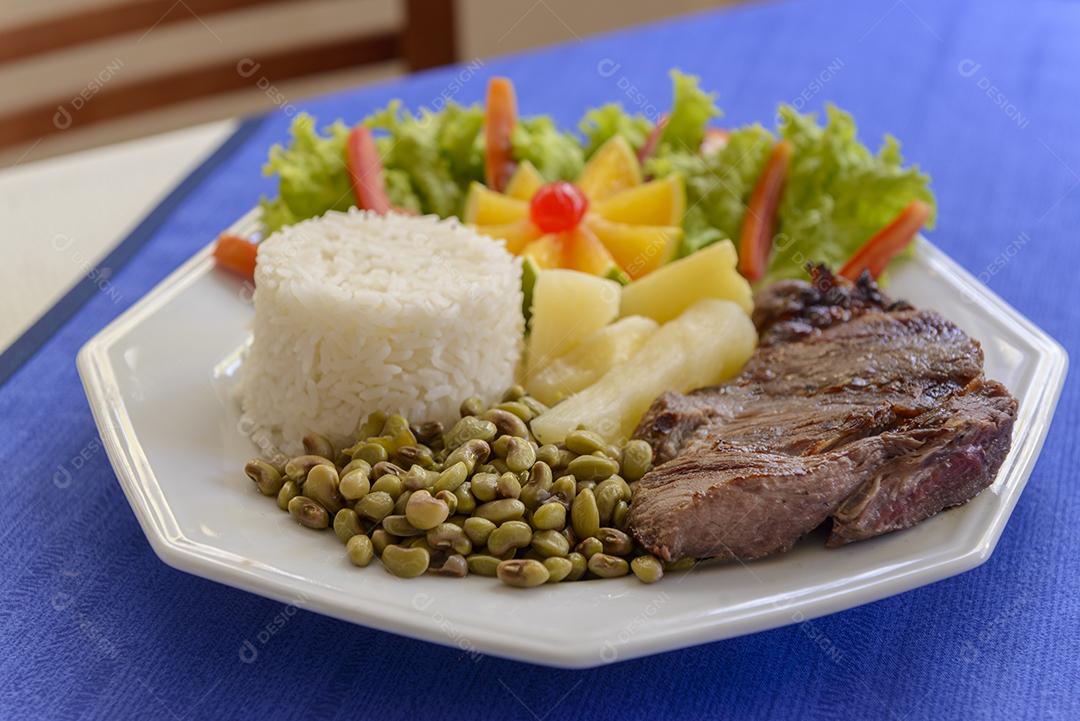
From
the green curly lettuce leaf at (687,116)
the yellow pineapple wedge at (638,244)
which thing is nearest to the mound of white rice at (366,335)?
the yellow pineapple wedge at (638,244)

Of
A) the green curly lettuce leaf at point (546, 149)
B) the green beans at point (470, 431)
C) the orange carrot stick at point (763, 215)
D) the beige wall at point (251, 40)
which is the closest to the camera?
the green beans at point (470, 431)

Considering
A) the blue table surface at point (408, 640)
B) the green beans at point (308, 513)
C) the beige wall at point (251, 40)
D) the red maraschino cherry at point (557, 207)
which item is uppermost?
the red maraschino cherry at point (557, 207)

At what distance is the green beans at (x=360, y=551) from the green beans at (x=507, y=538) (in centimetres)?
32

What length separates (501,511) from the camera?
10.6 ft

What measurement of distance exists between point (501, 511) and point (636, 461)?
479mm

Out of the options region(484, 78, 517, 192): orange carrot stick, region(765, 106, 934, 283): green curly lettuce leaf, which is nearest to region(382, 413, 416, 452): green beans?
region(484, 78, 517, 192): orange carrot stick

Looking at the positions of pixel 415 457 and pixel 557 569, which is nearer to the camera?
pixel 557 569

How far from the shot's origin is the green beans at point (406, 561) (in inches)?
120

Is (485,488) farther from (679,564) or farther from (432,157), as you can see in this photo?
(432,157)

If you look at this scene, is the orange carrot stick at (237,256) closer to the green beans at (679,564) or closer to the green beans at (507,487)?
the green beans at (507,487)

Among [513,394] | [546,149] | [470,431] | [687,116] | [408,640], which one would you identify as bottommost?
[408,640]

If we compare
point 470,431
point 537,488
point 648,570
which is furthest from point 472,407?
point 648,570

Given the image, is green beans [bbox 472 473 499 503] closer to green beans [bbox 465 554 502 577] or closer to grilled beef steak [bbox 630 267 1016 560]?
green beans [bbox 465 554 502 577]

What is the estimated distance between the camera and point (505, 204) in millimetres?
5008
